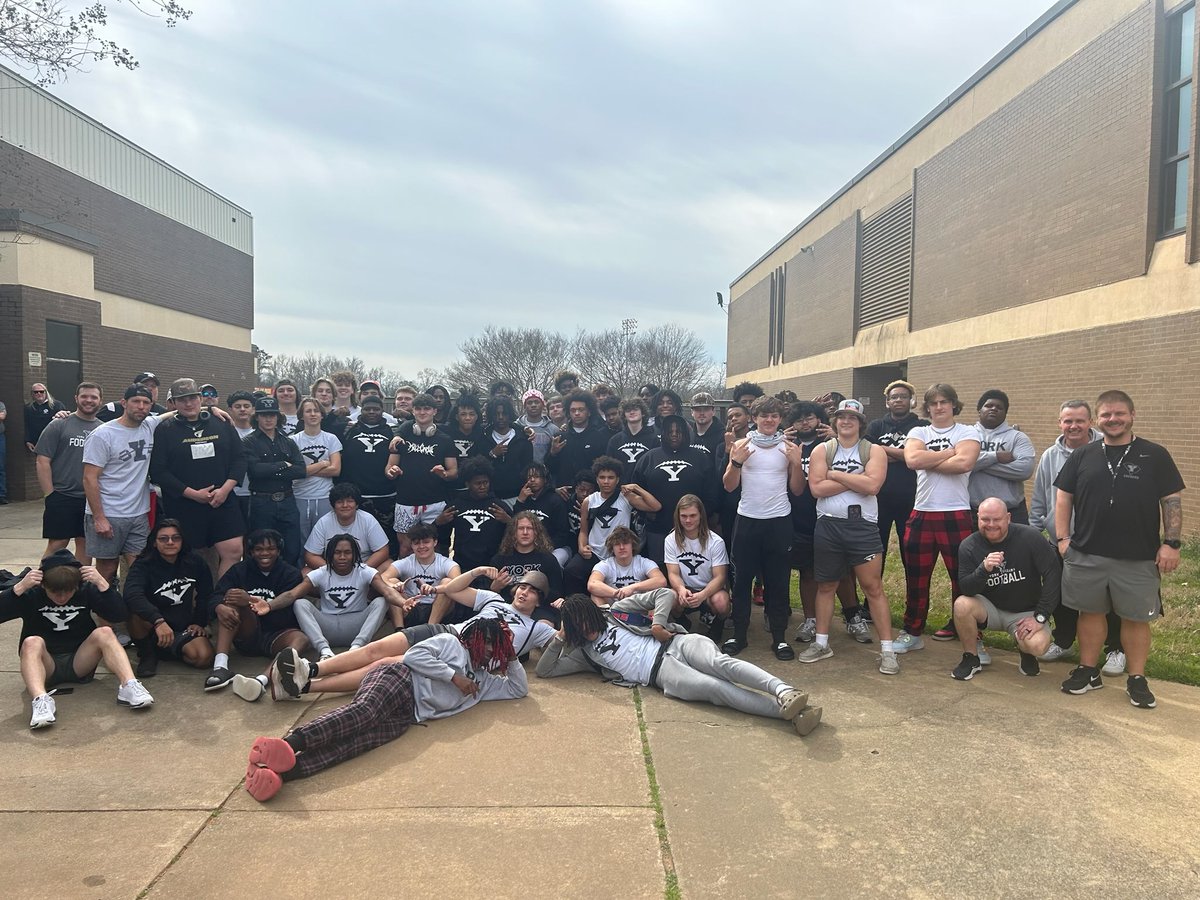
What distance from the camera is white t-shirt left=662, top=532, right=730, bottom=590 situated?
19.0 ft

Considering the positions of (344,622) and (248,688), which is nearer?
(248,688)

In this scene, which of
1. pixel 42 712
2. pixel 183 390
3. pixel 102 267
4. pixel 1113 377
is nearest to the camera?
pixel 42 712

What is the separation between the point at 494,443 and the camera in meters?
7.27

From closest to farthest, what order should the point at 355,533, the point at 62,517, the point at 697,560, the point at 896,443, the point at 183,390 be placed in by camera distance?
the point at 697,560
the point at 183,390
the point at 355,533
the point at 896,443
the point at 62,517

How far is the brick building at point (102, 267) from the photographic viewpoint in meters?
13.7

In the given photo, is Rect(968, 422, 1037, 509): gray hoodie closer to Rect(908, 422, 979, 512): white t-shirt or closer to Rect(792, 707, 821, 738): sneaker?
Rect(908, 422, 979, 512): white t-shirt

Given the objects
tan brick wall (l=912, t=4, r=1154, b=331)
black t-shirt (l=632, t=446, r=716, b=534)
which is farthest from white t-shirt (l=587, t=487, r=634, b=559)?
A: tan brick wall (l=912, t=4, r=1154, b=331)

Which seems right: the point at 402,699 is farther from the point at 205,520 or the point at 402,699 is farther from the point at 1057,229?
the point at 1057,229

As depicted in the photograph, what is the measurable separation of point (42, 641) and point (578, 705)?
11.0ft

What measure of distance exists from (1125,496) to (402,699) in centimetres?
442

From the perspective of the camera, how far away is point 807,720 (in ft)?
13.9

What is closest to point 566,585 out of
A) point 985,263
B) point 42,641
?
point 42,641

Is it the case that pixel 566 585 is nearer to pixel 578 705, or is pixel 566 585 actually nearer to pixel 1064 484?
pixel 578 705

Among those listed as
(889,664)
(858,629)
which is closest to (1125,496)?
(889,664)
